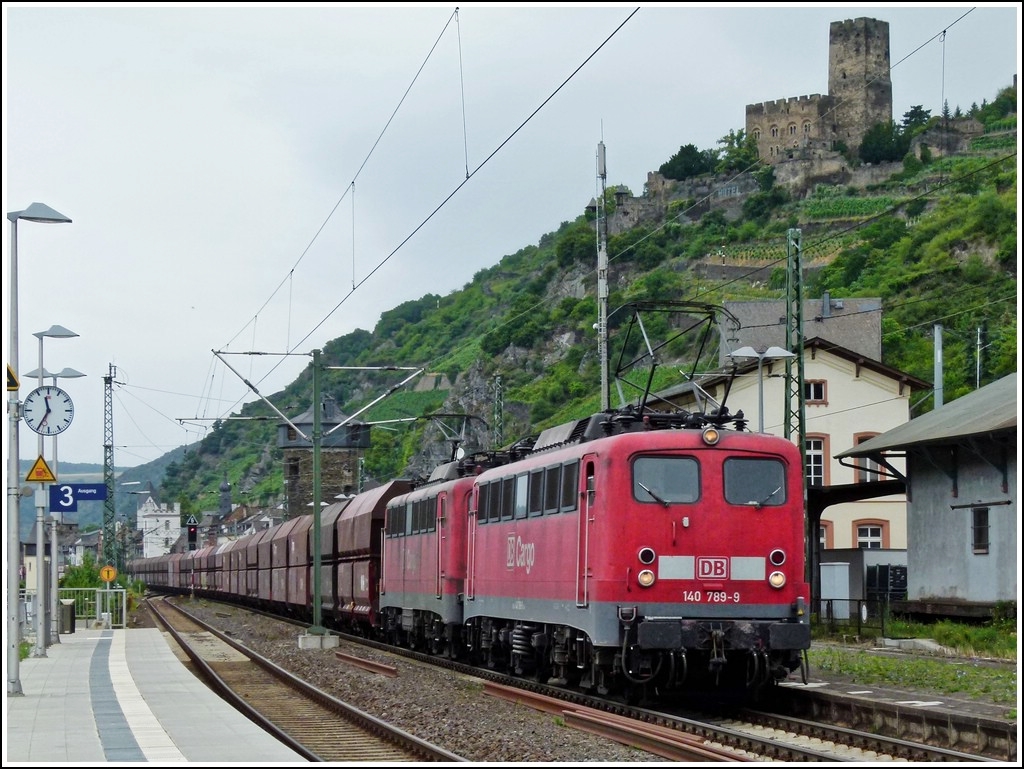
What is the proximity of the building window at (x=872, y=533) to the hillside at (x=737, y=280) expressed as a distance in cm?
3440

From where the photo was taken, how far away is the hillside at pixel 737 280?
348 ft

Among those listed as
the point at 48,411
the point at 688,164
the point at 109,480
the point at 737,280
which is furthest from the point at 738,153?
the point at 48,411

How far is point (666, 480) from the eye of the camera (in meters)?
17.9

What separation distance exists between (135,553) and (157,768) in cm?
17737

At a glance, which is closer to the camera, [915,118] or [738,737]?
[738,737]

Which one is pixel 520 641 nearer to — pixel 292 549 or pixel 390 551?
pixel 390 551

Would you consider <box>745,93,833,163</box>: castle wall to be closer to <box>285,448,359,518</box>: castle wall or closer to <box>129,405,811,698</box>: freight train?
<box>285,448,359,518</box>: castle wall

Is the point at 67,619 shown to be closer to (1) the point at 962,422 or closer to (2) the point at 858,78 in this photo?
(1) the point at 962,422

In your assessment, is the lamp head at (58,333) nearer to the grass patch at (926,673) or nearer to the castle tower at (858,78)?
the grass patch at (926,673)

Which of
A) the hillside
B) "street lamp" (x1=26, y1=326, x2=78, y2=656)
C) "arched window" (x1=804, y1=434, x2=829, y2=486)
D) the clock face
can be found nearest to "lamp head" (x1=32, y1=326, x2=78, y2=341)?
"street lamp" (x1=26, y1=326, x2=78, y2=656)

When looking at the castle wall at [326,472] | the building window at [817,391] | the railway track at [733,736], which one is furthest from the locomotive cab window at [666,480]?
the castle wall at [326,472]

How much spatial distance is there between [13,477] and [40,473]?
2.48 metres

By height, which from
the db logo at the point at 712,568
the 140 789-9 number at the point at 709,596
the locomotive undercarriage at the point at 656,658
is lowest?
the locomotive undercarriage at the point at 656,658

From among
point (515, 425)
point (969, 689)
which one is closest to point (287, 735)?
point (969, 689)
